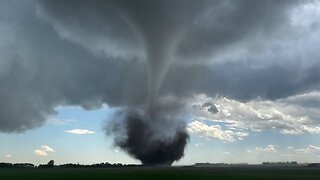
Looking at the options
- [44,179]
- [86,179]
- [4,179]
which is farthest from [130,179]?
[4,179]

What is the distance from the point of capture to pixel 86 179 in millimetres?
115125

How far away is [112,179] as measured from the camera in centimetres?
11600

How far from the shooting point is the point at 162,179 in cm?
11475

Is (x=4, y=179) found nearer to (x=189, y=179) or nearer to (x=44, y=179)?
(x=44, y=179)

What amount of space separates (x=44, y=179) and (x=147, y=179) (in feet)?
93.8

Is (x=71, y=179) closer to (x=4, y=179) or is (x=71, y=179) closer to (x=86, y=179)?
(x=86, y=179)

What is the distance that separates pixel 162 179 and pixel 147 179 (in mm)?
4760

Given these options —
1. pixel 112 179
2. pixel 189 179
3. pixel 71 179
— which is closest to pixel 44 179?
pixel 71 179

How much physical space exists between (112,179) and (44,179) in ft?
61.2

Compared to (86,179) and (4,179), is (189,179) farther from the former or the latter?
(4,179)

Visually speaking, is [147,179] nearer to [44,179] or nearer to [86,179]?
[86,179]

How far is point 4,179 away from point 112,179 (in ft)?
94.6

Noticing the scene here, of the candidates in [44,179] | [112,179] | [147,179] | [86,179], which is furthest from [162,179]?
[44,179]

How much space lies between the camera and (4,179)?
11200 cm
